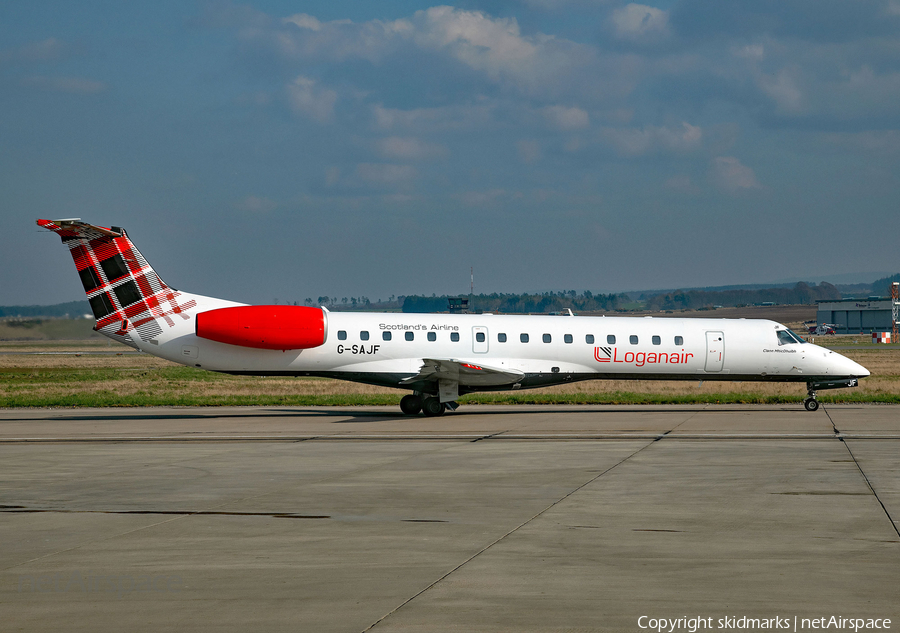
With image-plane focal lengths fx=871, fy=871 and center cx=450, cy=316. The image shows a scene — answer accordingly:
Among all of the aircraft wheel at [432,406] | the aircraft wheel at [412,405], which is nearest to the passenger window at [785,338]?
the aircraft wheel at [432,406]

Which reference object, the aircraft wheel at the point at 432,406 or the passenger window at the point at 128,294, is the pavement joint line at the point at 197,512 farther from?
the passenger window at the point at 128,294

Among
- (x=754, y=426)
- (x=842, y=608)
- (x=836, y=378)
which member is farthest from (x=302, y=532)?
(x=836, y=378)

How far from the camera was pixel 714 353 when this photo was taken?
25828mm

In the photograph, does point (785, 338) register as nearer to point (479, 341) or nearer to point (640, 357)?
point (640, 357)

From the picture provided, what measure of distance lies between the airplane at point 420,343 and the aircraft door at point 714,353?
0.10 feet

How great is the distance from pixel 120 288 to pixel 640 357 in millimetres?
14787

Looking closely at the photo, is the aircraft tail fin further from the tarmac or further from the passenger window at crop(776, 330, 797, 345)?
the passenger window at crop(776, 330, 797, 345)

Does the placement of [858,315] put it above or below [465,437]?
above

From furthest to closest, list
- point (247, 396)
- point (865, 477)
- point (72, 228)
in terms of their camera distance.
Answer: point (247, 396)
point (72, 228)
point (865, 477)

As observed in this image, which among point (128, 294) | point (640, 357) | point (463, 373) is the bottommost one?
point (463, 373)

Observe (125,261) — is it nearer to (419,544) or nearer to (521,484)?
(521,484)

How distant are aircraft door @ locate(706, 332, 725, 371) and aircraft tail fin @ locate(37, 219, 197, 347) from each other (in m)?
15.0

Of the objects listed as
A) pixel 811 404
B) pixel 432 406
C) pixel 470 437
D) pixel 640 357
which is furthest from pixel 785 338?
pixel 470 437

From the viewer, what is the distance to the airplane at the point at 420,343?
77.8ft
